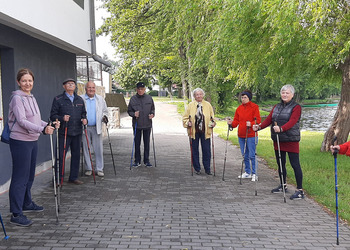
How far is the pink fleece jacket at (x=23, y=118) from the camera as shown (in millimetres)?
4871

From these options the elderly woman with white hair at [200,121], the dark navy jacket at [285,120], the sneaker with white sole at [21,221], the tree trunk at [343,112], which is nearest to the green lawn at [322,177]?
the tree trunk at [343,112]

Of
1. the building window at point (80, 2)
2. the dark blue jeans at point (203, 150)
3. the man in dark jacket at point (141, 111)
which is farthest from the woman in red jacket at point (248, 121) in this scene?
the building window at point (80, 2)

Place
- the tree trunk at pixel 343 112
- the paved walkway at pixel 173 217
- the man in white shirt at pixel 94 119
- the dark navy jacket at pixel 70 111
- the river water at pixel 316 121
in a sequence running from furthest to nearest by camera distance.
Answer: the river water at pixel 316 121
the tree trunk at pixel 343 112
the man in white shirt at pixel 94 119
the dark navy jacket at pixel 70 111
the paved walkway at pixel 173 217

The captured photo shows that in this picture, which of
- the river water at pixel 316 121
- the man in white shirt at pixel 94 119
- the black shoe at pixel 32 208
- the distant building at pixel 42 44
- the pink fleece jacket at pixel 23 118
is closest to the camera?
the pink fleece jacket at pixel 23 118

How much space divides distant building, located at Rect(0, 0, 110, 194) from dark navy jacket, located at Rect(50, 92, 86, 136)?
1001 mm

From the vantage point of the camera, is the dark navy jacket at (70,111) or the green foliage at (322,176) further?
the dark navy jacket at (70,111)

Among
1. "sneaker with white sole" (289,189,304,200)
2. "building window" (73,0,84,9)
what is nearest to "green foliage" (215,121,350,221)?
"sneaker with white sole" (289,189,304,200)

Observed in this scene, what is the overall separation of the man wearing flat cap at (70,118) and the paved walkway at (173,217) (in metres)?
0.52

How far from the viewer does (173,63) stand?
26.5 m

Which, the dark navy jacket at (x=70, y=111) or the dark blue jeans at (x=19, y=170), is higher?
the dark navy jacket at (x=70, y=111)

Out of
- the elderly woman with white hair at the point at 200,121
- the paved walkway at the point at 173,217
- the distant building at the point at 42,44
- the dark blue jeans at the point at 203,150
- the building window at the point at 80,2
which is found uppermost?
the building window at the point at 80,2

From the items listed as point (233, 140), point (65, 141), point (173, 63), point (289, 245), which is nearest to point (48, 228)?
point (65, 141)

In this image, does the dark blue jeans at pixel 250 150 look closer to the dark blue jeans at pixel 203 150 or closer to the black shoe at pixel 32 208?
the dark blue jeans at pixel 203 150

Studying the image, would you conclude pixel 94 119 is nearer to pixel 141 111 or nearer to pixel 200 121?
pixel 141 111
